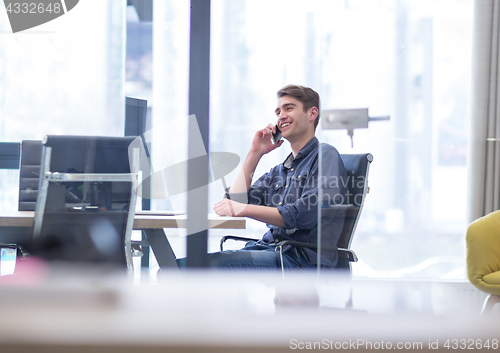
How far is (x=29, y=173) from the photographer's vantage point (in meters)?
1.88

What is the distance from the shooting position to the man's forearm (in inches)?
65.4

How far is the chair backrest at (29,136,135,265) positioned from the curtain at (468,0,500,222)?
1.72m

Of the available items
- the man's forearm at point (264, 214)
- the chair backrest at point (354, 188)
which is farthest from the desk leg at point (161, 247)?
the chair backrest at point (354, 188)

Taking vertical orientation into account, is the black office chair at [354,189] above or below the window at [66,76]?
below

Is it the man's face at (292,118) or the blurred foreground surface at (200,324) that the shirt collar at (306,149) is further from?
the blurred foreground surface at (200,324)

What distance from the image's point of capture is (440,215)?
1988 millimetres

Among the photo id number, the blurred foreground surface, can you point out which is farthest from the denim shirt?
the photo id number

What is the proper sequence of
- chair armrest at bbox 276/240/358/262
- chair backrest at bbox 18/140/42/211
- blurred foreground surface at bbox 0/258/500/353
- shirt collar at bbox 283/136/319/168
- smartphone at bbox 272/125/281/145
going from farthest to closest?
smartphone at bbox 272/125/281/145, shirt collar at bbox 283/136/319/168, chair backrest at bbox 18/140/42/211, chair armrest at bbox 276/240/358/262, blurred foreground surface at bbox 0/258/500/353

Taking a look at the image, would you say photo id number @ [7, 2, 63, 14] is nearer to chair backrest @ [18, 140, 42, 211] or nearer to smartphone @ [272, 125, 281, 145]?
chair backrest @ [18, 140, 42, 211]

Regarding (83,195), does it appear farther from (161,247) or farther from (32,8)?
(32,8)

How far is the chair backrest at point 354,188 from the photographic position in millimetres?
1740

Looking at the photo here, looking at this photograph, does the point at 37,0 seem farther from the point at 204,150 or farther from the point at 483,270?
the point at 483,270

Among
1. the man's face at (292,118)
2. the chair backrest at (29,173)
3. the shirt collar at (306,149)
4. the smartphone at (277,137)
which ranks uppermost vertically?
the man's face at (292,118)

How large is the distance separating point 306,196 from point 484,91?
1.18 metres
